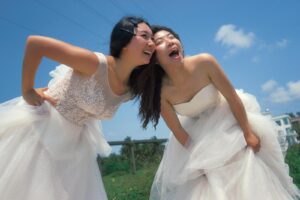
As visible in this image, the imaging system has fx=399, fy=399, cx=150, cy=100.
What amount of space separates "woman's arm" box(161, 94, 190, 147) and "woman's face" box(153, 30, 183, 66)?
1.16 ft

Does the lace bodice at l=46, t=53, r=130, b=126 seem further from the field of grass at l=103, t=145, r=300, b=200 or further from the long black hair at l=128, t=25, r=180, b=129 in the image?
the field of grass at l=103, t=145, r=300, b=200

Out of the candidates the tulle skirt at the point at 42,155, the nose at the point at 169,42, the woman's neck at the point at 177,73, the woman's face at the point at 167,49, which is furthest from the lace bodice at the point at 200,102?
the tulle skirt at the point at 42,155

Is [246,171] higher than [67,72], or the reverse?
[67,72]

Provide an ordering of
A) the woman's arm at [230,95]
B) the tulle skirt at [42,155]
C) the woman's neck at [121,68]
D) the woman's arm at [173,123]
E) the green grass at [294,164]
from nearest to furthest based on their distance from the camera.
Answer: the tulle skirt at [42,155]
the woman's neck at [121,68]
the woman's arm at [230,95]
the woman's arm at [173,123]
the green grass at [294,164]

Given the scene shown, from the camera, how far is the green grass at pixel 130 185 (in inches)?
264

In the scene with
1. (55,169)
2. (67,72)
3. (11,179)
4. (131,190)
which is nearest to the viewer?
(11,179)

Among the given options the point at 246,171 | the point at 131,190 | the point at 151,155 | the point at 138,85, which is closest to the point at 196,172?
the point at 246,171

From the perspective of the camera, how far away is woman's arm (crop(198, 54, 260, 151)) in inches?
121

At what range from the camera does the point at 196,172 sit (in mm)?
3039

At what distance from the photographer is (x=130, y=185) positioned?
7.48 meters

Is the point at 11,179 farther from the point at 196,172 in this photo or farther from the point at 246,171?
the point at 246,171

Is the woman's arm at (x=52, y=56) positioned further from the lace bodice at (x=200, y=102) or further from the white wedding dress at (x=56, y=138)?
the lace bodice at (x=200, y=102)

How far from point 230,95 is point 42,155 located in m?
1.47

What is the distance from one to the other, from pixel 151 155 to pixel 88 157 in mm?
Answer: 6653
